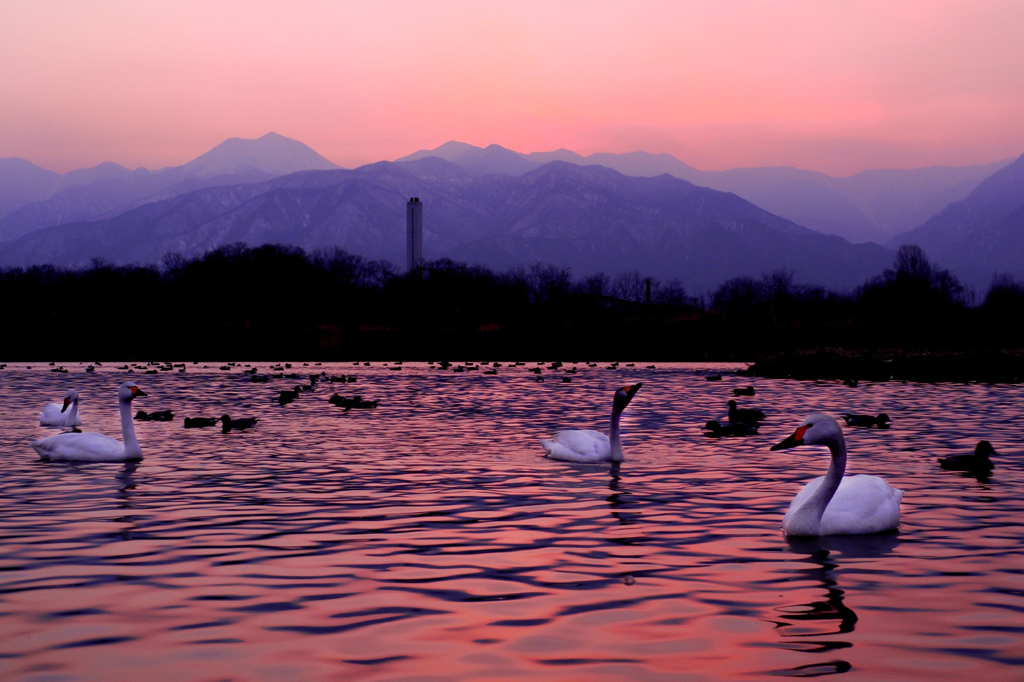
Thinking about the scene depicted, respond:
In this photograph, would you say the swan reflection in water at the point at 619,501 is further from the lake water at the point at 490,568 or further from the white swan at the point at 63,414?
the white swan at the point at 63,414

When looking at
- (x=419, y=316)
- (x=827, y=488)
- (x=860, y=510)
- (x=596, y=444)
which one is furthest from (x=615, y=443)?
(x=419, y=316)

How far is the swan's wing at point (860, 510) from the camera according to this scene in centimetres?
1192

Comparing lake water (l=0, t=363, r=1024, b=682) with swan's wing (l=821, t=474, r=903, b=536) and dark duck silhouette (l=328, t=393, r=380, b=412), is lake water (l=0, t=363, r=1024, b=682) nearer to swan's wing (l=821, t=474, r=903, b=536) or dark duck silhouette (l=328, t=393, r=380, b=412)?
swan's wing (l=821, t=474, r=903, b=536)

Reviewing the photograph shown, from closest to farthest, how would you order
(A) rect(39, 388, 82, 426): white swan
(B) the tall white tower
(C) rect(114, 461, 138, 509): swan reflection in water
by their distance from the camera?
1. (C) rect(114, 461, 138, 509): swan reflection in water
2. (A) rect(39, 388, 82, 426): white swan
3. (B) the tall white tower

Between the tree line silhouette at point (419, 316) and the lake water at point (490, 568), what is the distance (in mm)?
70465

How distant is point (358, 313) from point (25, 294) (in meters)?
39.8

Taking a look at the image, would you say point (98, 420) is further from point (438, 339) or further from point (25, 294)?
point (25, 294)

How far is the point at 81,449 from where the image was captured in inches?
736

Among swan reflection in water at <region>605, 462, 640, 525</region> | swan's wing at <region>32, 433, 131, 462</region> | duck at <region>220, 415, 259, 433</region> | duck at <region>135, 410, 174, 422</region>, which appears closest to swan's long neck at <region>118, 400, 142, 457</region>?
swan's wing at <region>32, 433, 131, 462</region>

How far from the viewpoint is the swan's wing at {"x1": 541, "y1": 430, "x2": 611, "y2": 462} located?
19.1 m

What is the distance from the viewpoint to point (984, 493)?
15.5 m

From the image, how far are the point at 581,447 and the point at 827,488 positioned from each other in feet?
25.2

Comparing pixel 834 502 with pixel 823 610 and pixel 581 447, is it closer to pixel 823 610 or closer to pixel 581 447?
pixel 823 610

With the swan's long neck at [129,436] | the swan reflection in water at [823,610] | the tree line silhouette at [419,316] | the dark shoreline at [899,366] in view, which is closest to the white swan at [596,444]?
the swan reflection in water at [823,610]
